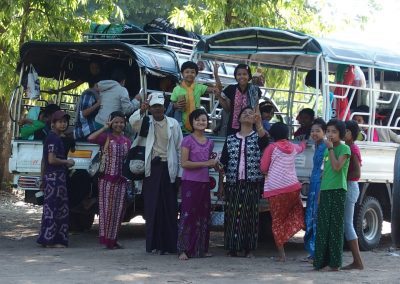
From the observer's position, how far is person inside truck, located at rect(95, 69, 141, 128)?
10930mm

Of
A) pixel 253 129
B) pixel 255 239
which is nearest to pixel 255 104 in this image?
pixel 253 129

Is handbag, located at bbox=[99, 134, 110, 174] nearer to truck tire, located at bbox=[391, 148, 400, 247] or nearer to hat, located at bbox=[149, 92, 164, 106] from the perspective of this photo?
hat, located at bbox=[149, 92, 164, 106]

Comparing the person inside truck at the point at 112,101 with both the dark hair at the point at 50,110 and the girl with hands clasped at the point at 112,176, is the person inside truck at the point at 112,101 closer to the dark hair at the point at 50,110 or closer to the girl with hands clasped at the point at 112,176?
the dark hair at the point at 50,110

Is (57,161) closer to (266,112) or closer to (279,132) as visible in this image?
(279,132)

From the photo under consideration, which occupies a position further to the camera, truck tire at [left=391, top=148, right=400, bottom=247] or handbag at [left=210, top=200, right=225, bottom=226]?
handbag at [left=210, top=200, right=225, bottom=226]

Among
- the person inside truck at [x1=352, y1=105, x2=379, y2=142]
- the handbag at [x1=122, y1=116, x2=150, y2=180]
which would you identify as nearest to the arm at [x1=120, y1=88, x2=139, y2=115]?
the handbag at [x1=122, y1=116, x2=150, y2=180]

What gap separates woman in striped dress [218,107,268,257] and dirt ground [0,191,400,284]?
252 millimetres

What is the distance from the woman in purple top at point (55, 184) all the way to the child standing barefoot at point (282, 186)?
2294mm

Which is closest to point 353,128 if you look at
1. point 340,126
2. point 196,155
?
point 340,126

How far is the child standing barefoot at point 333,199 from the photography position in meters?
8.50

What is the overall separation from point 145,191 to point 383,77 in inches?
A: 164

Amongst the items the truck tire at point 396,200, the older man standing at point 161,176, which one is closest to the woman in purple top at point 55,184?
the older man standing at point 161,176

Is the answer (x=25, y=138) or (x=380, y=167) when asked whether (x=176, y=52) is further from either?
(x=380, y=167)

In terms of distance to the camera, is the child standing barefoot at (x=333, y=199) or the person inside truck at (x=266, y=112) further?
the person inside truck at (x=266, y=112)
